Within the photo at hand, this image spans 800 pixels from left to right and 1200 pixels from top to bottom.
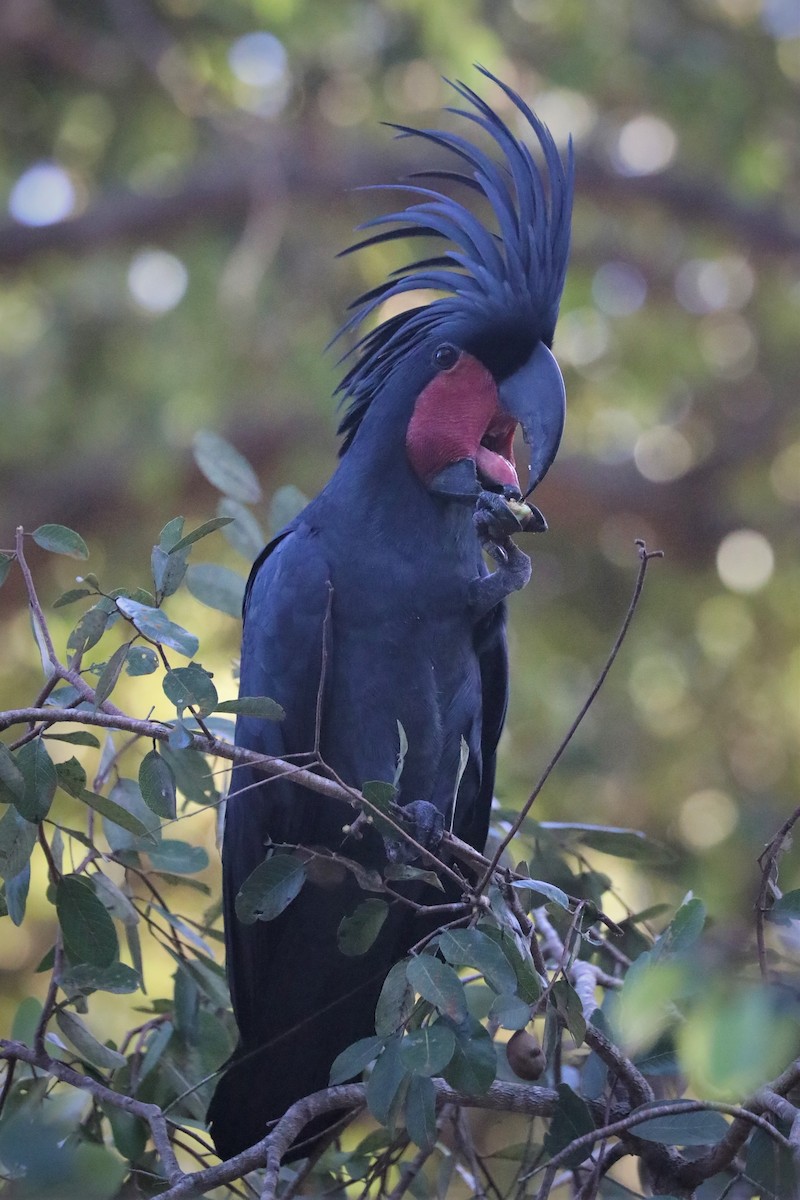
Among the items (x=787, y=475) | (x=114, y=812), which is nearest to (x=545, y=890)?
(x=114, y=812)

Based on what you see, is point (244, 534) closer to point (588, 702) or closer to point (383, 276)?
point (588, 702)

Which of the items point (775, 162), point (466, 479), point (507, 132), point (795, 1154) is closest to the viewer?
point (795, 1154)

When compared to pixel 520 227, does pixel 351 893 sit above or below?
below

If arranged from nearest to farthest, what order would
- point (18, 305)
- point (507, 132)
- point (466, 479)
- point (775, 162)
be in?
point (466, 479) → point (507, 132) → point (775, 162) → point (18, 305)

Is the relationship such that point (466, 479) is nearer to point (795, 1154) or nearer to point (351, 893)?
point (351, 893)

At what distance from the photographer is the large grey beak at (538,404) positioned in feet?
8.41

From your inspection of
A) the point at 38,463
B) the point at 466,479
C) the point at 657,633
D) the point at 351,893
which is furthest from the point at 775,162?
the point at 351,893

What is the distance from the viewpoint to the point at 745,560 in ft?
25.1

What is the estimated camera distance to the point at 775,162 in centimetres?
701

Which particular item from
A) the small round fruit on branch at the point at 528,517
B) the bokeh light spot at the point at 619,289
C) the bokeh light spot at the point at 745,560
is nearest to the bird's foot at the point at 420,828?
the small round fruit on branch at the point at 528,517

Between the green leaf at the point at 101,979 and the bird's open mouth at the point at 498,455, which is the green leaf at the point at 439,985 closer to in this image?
the green leaf at the point at 101,979

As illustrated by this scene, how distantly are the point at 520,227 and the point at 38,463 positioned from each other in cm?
539

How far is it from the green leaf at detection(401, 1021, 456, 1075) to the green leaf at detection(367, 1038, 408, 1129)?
0.06 ft

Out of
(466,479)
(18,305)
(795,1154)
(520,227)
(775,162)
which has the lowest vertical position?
(18,305)
